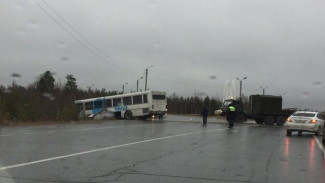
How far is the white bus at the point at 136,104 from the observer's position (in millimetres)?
42156

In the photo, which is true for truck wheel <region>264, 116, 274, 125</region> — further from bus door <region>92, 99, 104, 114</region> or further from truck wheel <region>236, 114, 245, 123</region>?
bus door <region>92, 99, 104, 114</region>

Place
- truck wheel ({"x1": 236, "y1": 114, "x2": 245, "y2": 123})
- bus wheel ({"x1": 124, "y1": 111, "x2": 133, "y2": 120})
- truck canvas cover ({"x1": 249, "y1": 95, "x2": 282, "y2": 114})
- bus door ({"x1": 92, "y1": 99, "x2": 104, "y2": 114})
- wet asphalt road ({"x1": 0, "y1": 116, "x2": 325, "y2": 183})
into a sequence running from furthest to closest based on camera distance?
1. bus door ({"x1": 92, "y1": 99, "x2": 104, "y2": 114})
2. bus wheel ({"x1": 124, "y1": 111, "x2": 133, "y2": 120})
3. truck wheel ({"x1": 236, "y1": 114, "x2": 245, "y2": 123})
4. truck canvas cover ({"x1": 249, "y1": 95, "x2": 282, "y2": 114})
5. wet asphalt road ({"x1": 0, "y1": 116, "x2": 325, "y2": 183})

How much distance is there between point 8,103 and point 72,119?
6254 mm

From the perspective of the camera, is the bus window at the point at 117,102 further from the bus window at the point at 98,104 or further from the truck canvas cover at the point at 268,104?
the truck canvas cover at the point at 268,104

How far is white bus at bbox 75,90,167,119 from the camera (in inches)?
1660

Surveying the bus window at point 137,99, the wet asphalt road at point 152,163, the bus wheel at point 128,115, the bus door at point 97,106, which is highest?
the bus window at point 137,99

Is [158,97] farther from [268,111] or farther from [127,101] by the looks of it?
[268,111]

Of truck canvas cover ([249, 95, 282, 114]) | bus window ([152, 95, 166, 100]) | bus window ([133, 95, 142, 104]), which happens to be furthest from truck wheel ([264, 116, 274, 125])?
bus window ([133, 95, 142, 104])

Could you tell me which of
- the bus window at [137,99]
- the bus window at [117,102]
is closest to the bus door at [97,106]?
the bus window at [117,102]

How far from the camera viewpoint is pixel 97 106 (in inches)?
1813

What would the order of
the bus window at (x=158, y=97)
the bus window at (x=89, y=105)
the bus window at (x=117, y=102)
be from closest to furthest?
the bus window at (x=158, y=97)
the bus window at (x=117, y=102)
the bus window at (x=89, y=105)

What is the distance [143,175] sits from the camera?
8617 mm

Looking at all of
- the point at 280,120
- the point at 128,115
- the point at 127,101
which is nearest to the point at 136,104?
the point at 127,101

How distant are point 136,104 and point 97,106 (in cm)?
562
